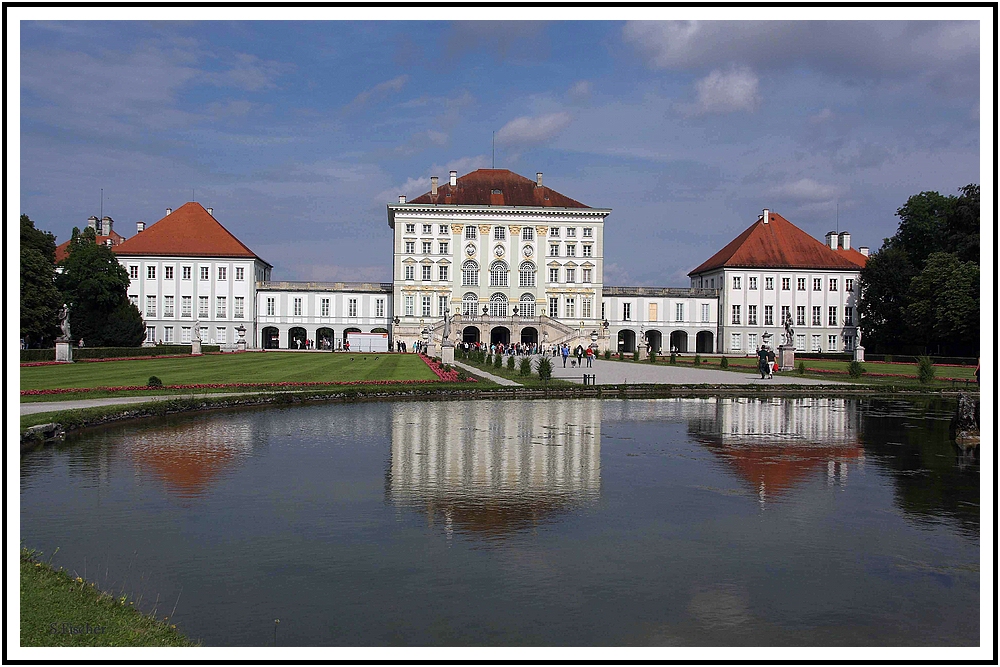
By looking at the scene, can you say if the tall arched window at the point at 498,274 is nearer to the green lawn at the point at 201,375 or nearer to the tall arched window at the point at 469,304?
the tall arched window at the point at 469,304

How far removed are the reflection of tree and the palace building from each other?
2116 inches

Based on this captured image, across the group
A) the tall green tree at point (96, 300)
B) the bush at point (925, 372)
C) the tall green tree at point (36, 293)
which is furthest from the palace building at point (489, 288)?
the bush at point (925, 372)

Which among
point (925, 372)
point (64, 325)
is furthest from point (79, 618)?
point (64, 325)

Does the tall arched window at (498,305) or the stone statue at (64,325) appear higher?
the tall arched window at (498,305)

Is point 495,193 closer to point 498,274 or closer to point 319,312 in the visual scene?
point 498,274

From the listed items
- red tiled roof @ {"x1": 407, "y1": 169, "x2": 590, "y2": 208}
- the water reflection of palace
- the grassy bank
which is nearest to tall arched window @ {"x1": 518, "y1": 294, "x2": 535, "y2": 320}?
red tiled roof @ {"x1": 407, "y1": 169, "x2": 590, "y2": 208}

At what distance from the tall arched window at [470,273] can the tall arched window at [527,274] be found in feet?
13.4

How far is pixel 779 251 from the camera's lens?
7738cm

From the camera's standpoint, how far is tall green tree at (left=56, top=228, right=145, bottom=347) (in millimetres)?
53062

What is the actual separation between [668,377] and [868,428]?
1549cm

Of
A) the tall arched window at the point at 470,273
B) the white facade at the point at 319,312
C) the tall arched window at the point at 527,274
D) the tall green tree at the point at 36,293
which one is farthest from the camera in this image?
the white facade at the point at 319,312

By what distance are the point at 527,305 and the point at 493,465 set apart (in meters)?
62.9

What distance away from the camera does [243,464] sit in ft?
41.5

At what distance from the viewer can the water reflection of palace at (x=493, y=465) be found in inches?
381
